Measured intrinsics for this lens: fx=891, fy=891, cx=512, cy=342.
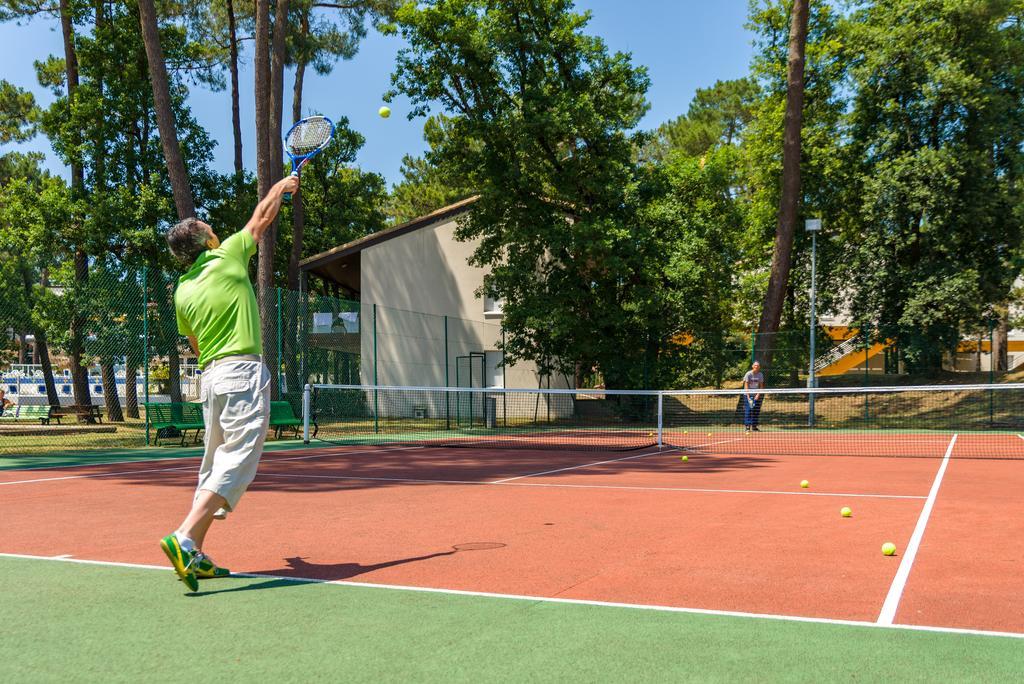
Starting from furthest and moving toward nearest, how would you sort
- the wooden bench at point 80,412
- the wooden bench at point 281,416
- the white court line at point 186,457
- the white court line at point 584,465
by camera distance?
the wooden bench at point 80,412
the wooden bench at point 281,416
the white court line at point 186,457
the white court line at point 584,465

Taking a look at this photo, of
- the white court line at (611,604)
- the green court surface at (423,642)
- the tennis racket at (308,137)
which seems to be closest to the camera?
the green court surface at (423,642)

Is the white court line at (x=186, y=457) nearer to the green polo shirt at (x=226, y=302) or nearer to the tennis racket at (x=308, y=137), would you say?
the tennis racket at (x=308, y=137)

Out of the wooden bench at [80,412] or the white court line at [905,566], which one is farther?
the wooden bench at [80,412]

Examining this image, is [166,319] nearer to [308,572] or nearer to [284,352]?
[284,352]

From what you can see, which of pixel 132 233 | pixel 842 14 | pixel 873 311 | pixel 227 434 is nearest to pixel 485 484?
pixel 227 434

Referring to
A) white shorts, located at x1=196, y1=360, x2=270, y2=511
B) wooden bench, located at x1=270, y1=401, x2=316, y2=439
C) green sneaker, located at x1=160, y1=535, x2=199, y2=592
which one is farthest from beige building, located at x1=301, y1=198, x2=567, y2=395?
green sneaker, located at x1=160, y1=535, x2=199, y2=592

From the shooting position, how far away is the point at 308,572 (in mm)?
4879

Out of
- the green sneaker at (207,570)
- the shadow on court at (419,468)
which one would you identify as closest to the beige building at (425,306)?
the shadow on court at (419,468)

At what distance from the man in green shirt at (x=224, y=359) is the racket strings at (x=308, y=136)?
3.19 m

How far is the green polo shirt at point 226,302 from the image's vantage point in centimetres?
458

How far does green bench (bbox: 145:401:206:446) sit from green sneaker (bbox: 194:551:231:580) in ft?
37.3

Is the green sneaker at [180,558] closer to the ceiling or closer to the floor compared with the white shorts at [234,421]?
closer to the floor

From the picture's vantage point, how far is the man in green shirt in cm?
441

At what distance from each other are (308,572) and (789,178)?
68.2 ft
